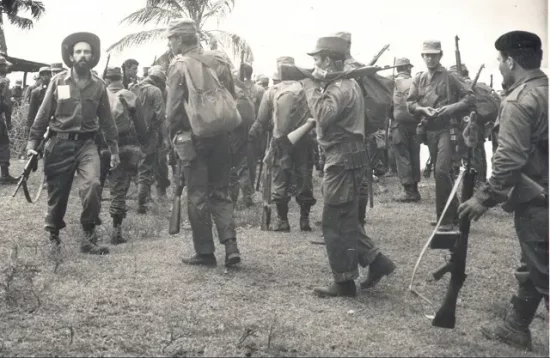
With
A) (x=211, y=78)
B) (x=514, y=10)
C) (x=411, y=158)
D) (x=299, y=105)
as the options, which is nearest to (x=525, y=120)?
(x=514, y=10)

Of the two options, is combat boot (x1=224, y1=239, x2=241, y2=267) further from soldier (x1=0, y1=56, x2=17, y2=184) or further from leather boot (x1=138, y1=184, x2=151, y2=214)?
soldier (x1=0, y1=56, x2=17, y2=184)

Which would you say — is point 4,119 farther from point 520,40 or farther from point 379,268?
point 520,40

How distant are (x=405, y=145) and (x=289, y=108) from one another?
3212mm

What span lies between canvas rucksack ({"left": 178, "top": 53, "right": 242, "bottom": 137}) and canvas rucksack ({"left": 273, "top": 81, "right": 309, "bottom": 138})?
7.40ft

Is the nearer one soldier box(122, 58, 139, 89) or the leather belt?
the leather belt

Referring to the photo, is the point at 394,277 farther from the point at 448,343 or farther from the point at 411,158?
the point at 411,158

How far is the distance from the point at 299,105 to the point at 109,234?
2860 mm

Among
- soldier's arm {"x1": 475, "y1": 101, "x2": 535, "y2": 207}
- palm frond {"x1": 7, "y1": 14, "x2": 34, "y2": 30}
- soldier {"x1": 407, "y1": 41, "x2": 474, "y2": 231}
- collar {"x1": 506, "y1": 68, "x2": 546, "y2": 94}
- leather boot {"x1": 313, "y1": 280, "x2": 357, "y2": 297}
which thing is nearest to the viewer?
soldier's arm {"x1": 475, "y1": 101, "x2": 535, "y2": 207}

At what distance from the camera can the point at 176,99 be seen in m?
5.64

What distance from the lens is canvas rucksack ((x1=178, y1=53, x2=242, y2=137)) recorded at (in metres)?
5.54

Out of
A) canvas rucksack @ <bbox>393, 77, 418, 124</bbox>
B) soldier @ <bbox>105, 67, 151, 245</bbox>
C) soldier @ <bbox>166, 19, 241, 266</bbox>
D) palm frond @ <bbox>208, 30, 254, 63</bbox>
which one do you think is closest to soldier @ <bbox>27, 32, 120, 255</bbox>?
soldier @ <bbox>105, 67, 151, 245</bbox>

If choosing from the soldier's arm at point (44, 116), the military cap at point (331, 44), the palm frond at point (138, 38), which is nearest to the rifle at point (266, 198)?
the soldier's arm at point (44, 116)

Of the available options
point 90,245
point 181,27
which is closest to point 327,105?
point 181,27

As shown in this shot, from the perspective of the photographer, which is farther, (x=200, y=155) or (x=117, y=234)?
(x=117, y=234)
